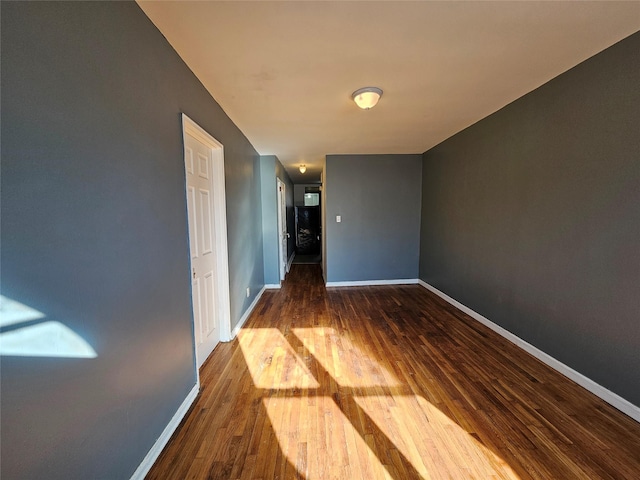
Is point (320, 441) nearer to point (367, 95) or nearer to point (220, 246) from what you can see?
point (220, 246)

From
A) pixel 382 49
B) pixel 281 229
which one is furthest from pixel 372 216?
pixel 382 49

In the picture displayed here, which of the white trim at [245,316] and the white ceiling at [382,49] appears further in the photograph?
the white trim at [245,316]

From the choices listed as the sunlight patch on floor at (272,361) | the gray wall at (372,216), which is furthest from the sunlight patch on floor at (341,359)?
the gray wall at (372,216)

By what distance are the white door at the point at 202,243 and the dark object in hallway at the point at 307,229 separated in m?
5.69

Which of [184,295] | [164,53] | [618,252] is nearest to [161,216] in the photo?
[184,295]

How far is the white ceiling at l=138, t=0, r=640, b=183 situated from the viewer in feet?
4.50

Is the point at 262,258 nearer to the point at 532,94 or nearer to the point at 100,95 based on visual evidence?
the point at 100,95

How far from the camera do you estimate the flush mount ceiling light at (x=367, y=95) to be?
7.04ft

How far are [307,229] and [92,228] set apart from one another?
7220mm

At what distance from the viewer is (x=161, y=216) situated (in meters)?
1.50

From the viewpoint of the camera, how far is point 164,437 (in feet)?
4.77

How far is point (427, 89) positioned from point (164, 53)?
6.53 feet

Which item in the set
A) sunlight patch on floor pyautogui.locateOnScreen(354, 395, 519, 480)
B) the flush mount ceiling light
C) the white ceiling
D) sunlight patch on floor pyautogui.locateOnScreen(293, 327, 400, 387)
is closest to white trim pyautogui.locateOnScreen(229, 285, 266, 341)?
sunlight patch on floor pyautogui.locateOnScreen(293, 327, 400, 387)

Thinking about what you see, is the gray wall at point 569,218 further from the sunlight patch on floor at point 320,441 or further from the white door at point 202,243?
the white door at point 202,243
